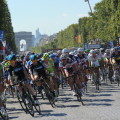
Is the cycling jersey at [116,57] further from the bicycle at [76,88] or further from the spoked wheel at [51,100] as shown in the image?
the spoked wheel at [51,100]

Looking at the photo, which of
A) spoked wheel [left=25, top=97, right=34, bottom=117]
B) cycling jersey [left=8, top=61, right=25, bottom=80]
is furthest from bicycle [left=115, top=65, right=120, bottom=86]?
spoked wheel [left=25, top=97, right=34, bottom=117]

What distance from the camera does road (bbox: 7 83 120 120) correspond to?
9.97m

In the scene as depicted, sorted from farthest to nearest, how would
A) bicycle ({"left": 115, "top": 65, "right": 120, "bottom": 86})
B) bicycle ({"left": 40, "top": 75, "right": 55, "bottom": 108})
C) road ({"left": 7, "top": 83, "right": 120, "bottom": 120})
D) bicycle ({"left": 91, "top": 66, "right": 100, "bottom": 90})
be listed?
bicycle ({"left": 115, "top": 65, "right": 120, "bottom": 86}), bicycle ({"left": 91, "top": 66, "right": 100, "bottom": 90}), bicycle ({"left": 40, "top": 75, "right": 55, "bottom": 108}), road ({"left": 7, "top": 83, "right": 120, "bottom": 120})

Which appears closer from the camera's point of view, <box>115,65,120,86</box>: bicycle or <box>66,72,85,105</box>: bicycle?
<box>66,72,85,105</box>: bicycle

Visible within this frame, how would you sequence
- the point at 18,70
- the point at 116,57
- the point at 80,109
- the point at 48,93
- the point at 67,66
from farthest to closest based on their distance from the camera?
the point at 116,57 < the point at 67,66 < the point at 48,93 < the point at 80,109 < the point at 18,70

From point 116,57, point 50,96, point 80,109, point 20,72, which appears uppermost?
point 116,57

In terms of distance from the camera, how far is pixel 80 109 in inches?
441

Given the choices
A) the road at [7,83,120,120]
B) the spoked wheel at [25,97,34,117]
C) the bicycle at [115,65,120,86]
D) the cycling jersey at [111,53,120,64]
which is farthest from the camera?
the cycling jersey at [111,53,120,64]

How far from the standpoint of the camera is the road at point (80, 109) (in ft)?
32.7

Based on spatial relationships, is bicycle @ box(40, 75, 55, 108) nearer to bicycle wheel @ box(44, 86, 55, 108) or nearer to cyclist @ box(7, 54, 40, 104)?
bicycle wheel @ box(44, 86, 55, 108)

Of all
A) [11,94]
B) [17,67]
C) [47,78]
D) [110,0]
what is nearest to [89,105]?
[47,78]

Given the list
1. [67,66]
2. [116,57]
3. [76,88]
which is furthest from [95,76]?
[76,88]

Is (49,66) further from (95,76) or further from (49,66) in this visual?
(95,76)

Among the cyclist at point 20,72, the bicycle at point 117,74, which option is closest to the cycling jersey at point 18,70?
the cyclist at point 20,72
